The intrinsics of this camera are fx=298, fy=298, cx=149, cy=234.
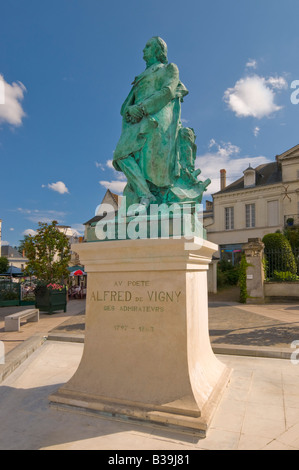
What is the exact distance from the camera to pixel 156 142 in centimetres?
359

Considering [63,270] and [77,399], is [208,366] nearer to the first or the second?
[77,399]

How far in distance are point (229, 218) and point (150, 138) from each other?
2643cm

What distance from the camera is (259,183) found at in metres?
27.9

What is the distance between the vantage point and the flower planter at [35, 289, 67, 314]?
12203 millimetres

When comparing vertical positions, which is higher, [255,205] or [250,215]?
[255,205]

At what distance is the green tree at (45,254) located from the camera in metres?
14.6

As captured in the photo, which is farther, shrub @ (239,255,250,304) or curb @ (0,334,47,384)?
shrub @ (239,255,250,304)

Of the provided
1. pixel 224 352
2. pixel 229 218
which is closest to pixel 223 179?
pixel 229 218

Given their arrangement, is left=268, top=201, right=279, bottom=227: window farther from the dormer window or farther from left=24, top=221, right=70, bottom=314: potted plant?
left=24, top=221, right=70, bottom=314: potted plant

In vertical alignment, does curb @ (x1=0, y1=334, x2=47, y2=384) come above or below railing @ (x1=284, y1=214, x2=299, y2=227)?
below

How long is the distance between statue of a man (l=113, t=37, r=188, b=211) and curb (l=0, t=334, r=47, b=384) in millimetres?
2821

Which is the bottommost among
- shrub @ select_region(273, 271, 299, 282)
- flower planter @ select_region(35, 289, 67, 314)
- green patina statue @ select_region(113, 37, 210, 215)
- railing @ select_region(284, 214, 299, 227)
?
flower planter @ select_region(35, 289, 67, 314)

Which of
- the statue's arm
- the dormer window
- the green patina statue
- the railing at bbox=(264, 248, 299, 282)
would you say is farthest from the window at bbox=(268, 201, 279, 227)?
the statue's arm

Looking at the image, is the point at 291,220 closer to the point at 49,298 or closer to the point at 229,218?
the point at 229,218
